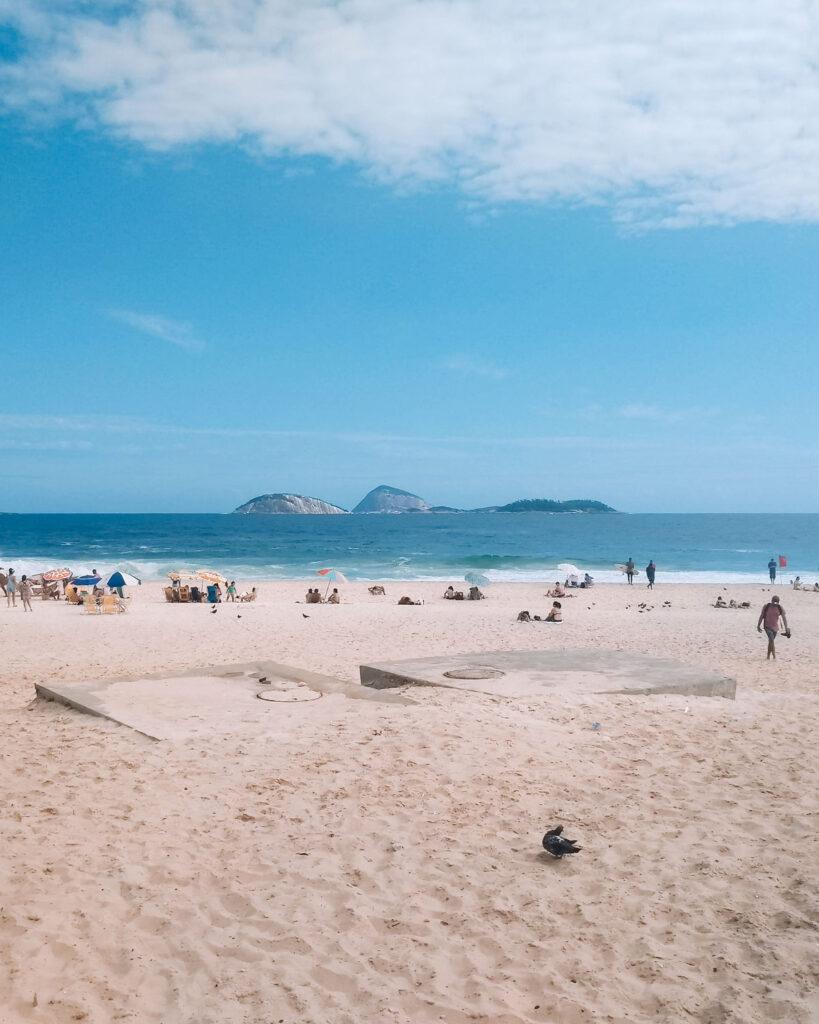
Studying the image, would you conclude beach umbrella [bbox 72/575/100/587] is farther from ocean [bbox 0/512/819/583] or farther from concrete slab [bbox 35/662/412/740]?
concrete slab [bbox 35/662/412/740]

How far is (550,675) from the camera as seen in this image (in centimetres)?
1057

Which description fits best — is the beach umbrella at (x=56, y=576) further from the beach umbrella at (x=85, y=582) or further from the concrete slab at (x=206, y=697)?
the concrete slab at (x=206, y=697)

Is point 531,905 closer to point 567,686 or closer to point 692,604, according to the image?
point 567,686

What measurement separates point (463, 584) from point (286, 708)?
1340 inches

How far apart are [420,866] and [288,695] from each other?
176 inches

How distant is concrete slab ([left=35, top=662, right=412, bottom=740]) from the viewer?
Answer: 8.19m

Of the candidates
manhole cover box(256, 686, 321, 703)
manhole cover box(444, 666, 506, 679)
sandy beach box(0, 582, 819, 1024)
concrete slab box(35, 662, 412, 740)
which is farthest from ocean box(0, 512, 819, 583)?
sandy beach box(0, 582, 819, 1024)

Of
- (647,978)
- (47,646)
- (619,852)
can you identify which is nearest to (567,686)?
(619,852)

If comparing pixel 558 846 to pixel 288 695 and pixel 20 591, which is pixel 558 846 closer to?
pixel 288 695

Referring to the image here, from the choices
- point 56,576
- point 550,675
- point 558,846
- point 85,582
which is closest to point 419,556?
point 56,576

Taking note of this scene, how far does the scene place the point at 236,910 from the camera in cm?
462

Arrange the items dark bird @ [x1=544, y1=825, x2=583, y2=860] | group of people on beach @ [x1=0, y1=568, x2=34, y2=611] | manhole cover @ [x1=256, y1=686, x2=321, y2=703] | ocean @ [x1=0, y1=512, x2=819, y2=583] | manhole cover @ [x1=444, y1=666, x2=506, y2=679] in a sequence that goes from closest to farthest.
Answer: dark bird @ [x1=544, y1=825, x2=583, y2=860], manhole cover @ [x1=256, y1=686, x2=321, y2=703], manhole cover @ [x1=444, y1=666, x2=506, y2=679], group of people on beach @ [x1=0, y1=568, x2=34, y2=611], ocean @ [x1=0, y1=512, x2=819, y2=583]

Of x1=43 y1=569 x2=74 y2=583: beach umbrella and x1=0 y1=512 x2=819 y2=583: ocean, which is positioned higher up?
x1=43 y1=569 x2=74 y2=583: beach umbrella

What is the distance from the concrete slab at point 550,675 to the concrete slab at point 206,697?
0.96 m
